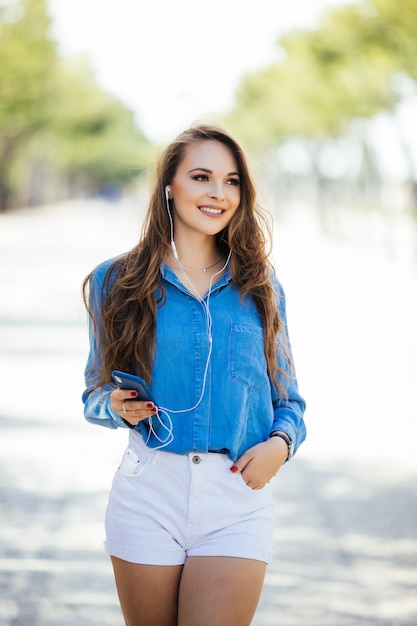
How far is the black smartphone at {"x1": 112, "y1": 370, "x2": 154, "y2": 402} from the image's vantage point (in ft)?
8.61

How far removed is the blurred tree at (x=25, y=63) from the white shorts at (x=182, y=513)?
40.3 m

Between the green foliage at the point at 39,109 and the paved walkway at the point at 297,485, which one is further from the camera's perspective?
the green foliage at the point at 39,109

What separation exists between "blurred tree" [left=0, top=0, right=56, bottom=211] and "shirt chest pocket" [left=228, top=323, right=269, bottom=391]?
40.1 m

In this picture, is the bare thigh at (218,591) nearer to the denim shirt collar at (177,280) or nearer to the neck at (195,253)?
the denim shirt collar at (177,280)

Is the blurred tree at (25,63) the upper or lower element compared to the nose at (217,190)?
upper

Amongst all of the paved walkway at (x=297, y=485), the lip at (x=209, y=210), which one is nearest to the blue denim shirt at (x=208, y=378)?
the lip at (x=209, y=210)

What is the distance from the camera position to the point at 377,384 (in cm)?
970

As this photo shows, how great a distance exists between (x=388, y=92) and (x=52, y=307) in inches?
624

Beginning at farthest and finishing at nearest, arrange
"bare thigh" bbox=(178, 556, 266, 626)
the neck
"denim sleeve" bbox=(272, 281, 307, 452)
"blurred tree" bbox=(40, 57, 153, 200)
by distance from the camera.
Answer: "blurred tree" bbox=(40, 57, 153, 200)
the neck
"denim sleeve" bbox=(272, 281, 307, 452)
"bare thigh" bbox=(178, 556, 266, 626)

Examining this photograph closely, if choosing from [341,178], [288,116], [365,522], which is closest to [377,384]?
[365,522]

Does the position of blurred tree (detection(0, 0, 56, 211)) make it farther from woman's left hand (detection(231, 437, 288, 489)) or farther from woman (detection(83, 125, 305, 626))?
woman's left hand (detection(231, 437, 288, 489))

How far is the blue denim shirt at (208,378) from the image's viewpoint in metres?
2.76

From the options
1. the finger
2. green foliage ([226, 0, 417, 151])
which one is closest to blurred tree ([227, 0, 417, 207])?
green foliage ([226, 0, 417, 151])

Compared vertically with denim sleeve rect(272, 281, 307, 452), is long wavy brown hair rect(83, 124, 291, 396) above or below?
above
